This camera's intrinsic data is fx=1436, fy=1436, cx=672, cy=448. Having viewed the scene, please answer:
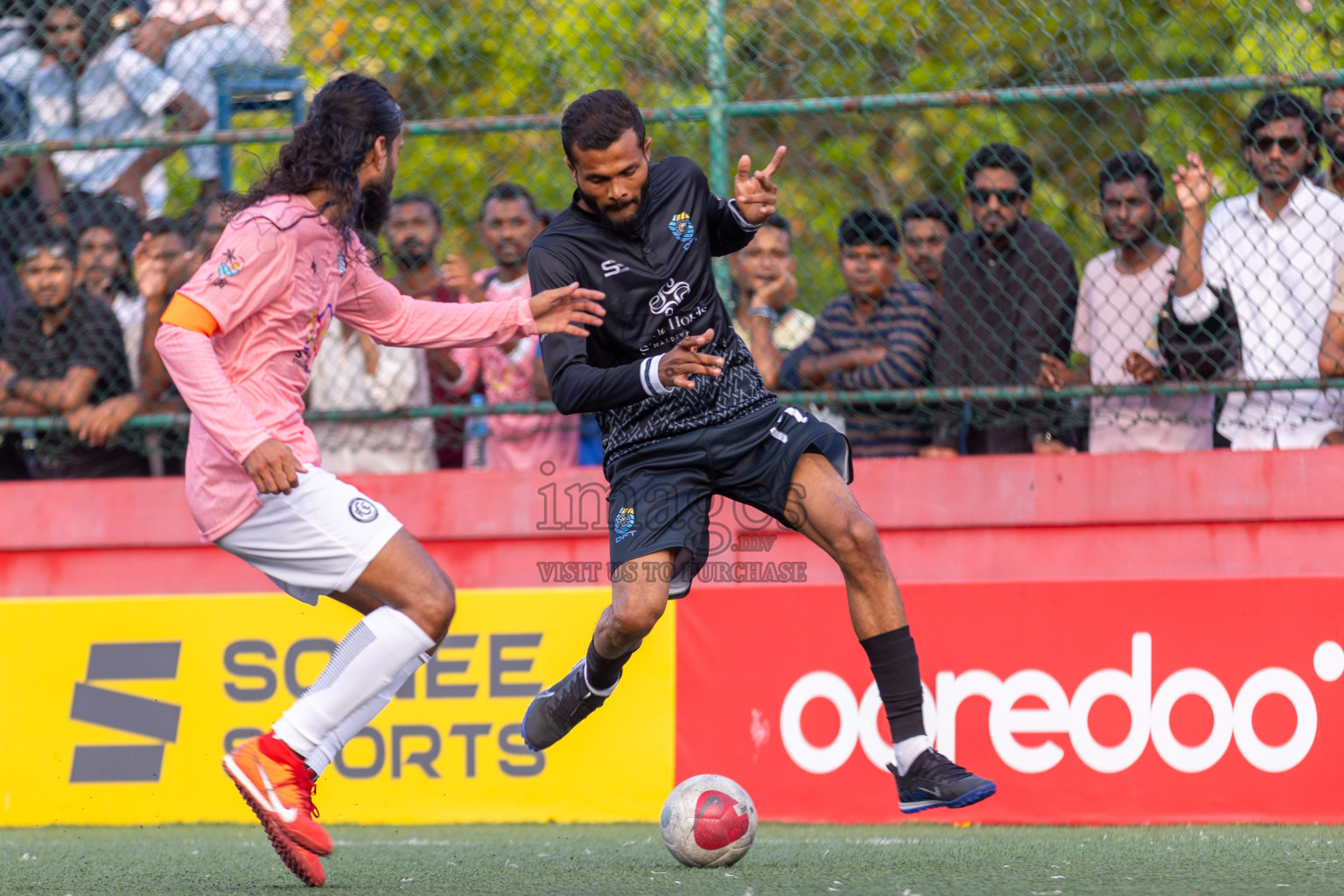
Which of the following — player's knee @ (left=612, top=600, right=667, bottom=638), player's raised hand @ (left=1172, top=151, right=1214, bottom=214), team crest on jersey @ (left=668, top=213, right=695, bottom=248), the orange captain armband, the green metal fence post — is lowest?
player's knee @ (left=612, top=600, right=667, bottom=638)

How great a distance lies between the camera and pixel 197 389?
13.1 feet

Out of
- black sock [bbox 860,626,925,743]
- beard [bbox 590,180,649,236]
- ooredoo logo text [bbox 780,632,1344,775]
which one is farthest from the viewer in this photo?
ooredoo logo text [bbox 780,632,1344,775]

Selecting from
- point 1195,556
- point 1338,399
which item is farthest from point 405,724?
point 1338,399

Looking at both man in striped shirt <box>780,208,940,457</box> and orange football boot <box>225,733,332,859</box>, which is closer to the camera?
orange football boot <box>225,733,332,859</box>

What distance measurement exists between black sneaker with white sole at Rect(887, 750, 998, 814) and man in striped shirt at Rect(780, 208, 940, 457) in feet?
7.47

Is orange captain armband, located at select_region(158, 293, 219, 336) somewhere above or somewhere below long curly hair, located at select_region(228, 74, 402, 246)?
below

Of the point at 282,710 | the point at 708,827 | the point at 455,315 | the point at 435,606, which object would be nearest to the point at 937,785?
the point at 708,827

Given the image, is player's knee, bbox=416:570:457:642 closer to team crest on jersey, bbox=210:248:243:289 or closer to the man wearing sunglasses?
team crest on jersey, bbox=210:248:243:289

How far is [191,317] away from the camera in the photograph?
13.3ft

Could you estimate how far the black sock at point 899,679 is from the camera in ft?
14.1

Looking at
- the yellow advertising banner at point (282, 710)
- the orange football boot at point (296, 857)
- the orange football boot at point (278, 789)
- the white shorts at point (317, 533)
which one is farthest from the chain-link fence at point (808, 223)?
the orange football boot at point (296, 857)

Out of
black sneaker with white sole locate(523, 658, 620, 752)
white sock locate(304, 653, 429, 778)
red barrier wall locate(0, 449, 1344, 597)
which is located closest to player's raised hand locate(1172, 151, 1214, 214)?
red barrier wall locate(0, 449, 1344, 597)

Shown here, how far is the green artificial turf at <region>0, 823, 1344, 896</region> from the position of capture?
398 cm

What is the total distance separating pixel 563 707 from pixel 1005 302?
2713 millimetres
